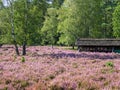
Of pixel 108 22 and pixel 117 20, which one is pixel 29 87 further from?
pixel 108 22

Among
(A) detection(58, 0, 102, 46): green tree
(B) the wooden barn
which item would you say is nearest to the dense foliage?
(A) detection(58, 0, 102, 46): green tree

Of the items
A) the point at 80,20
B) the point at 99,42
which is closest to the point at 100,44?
the point at 99,42

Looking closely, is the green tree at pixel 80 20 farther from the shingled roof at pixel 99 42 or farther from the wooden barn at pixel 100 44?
the shingled roof at pixel 99 42

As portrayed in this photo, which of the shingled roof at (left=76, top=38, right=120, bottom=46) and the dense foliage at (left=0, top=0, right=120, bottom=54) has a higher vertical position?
the dense foliage at (left=0, top=0, right=120, bottom=54)

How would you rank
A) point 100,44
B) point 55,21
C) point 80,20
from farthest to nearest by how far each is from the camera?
point 55,21, point 80,20, point 100,44

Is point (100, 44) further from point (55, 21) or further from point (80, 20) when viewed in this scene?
point (55, 21)

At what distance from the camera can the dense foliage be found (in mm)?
38531

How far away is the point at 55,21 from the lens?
226ft

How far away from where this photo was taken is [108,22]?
230ft

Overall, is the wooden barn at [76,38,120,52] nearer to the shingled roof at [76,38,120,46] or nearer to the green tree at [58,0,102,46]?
the shingled roof at [76,38,120,46]

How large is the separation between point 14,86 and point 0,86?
29.1 inches

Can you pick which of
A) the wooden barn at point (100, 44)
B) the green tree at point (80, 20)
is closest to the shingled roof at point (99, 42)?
the wooden barn at point (100, 44)

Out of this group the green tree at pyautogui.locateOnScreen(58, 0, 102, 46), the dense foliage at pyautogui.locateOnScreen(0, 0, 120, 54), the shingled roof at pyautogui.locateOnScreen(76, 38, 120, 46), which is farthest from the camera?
the green tree at pyautogui.locateOnScreen(58, 0, 102, 46)

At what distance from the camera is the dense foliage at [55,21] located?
3853 centimetres
